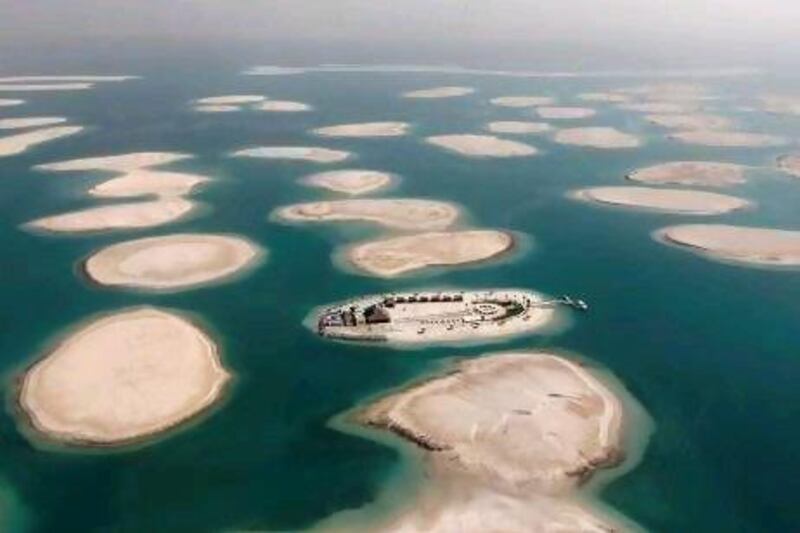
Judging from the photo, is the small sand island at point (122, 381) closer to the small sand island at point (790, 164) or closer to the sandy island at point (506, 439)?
the sandy island at point (506, 439)

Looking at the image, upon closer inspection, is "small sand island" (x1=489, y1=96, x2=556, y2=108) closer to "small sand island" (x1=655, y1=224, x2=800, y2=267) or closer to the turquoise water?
the turquoise water

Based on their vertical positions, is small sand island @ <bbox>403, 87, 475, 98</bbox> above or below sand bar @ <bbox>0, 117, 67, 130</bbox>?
above

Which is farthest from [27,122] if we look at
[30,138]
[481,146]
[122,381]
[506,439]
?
[506,439]

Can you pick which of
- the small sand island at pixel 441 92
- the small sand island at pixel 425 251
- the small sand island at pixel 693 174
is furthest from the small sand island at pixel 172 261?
the small sand island at pixel 441 92

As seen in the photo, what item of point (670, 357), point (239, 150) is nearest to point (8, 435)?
point (670, 357)

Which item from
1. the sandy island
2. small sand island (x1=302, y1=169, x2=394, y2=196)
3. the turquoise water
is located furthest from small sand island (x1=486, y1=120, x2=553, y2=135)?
the sandy island

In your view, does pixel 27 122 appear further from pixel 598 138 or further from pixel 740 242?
pixel 740 242
